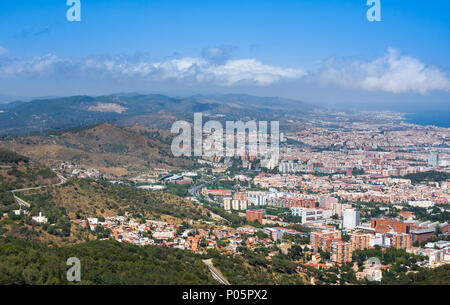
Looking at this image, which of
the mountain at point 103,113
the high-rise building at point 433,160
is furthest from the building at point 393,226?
the mountain at point 103,113

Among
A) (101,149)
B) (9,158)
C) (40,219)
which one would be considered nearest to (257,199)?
(9,158)

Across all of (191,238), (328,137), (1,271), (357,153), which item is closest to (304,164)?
(357,153)

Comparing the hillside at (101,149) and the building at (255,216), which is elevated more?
the hillside at (101,149)

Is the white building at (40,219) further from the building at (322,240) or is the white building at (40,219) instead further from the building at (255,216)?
the building at (255,216)

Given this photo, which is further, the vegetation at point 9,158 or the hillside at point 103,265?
the vegetation at point 9,158

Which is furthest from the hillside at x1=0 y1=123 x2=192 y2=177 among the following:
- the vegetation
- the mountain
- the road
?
the road

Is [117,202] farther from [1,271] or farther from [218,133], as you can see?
[218,133]

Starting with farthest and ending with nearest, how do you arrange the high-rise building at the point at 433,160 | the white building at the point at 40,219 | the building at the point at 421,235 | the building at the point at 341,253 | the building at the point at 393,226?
the high-rise building at the point at 433,160 → the building at the point at 393,226 → the building at the point at 421,235 → the white building at the point at 40,219 → the building at the point at 341,253
